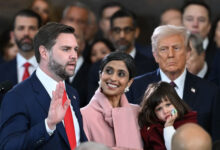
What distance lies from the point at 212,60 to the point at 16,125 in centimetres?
369

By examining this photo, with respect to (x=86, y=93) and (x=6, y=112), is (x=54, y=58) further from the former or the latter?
(x=86, y=93)

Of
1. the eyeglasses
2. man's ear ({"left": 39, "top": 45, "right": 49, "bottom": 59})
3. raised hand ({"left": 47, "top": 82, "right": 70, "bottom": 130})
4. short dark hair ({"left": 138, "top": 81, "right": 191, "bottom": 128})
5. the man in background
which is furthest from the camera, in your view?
the eyeglasses

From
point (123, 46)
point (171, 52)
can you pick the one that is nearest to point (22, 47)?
point (123, 46)

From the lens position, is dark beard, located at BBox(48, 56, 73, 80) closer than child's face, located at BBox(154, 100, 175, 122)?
Yes

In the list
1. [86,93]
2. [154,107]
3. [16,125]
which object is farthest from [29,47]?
[16,125]

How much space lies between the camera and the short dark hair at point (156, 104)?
16.9ft

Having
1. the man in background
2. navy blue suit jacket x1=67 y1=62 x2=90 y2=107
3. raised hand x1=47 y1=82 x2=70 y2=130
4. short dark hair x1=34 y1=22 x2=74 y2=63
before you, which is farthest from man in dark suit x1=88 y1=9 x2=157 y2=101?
the man in background

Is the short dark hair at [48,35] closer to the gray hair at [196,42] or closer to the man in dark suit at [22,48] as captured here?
the man in dark suit at [22,48]

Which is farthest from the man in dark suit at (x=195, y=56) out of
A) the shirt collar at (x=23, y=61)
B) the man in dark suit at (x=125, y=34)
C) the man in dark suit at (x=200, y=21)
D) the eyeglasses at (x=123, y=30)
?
the shirt collar at (x=23, y=61)

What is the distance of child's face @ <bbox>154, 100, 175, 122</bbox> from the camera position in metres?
5.10

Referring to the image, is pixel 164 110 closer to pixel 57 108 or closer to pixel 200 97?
pixel 200 97

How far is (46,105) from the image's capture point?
15.1ft

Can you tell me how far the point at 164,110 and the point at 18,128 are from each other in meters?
1.20

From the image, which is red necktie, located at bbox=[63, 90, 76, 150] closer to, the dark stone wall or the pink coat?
the pink coat
